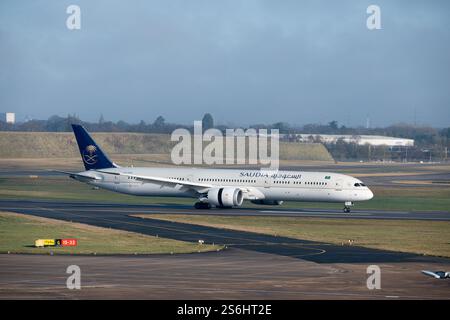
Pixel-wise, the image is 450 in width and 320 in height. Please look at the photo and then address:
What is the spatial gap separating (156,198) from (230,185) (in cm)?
1589

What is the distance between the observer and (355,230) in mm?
63875

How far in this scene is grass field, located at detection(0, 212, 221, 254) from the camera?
5028cm

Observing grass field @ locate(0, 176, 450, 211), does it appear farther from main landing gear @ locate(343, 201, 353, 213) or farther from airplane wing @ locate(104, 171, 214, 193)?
airplane wing @ locate(104, 171, 214, 193)

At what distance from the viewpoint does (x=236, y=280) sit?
40031 mm

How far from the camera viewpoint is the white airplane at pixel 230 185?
263 feet

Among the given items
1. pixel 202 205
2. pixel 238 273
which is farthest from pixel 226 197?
pixel 238 273

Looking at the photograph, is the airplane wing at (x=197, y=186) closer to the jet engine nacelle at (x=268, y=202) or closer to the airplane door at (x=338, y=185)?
the jet engine nacelle at (x=268, y=202)

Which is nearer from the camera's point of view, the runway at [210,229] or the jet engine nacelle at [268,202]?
the runway at [210,229]

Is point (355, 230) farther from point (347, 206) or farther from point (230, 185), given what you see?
point (230, 185)

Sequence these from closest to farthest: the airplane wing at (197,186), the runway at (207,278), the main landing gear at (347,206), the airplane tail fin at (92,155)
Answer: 1. the runway at (207,278)
2. the main landing gear at (347,206)
3. the airplane wing at (197,186)
4. the airplane tail fin at (92,155)

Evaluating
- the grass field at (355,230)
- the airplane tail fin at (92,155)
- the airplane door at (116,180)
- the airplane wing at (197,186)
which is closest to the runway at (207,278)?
the grass field at (355,230)

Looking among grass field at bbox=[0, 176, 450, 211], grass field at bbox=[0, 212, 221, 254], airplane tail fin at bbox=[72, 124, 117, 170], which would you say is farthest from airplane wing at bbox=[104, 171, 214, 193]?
grass field at bbox=[0, 212, 221, 254]

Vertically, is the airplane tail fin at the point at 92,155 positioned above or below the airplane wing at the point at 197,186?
above

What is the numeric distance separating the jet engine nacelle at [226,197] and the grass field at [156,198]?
5.56 meters
